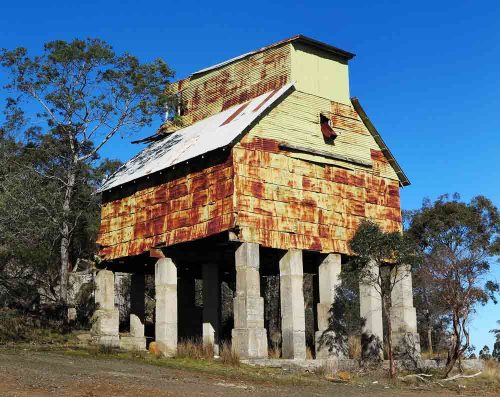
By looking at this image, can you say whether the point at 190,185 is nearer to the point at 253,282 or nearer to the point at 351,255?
the point at 253,282

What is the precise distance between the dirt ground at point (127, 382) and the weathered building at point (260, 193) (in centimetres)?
544

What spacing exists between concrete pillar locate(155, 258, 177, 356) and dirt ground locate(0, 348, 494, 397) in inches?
246

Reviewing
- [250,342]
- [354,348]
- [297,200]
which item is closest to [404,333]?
[354,348]

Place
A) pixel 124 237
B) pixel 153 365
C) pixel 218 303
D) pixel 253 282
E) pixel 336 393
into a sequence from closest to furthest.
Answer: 1. pixel 336 393
2. pixel 153 365
3. pixel 253 282
4. pixel 124 237
5. pixel 218 303

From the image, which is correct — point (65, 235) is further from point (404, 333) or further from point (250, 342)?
point (404, 333)

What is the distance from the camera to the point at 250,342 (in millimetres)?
31062

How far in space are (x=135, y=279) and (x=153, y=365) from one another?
15992 mm

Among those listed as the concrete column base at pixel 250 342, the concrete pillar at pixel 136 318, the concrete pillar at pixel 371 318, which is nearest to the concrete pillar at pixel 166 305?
the concrete pillar at pixel 136 318

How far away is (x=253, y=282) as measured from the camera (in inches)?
1264

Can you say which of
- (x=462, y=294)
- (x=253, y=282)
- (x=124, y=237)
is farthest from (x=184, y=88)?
(x=462, y=294)

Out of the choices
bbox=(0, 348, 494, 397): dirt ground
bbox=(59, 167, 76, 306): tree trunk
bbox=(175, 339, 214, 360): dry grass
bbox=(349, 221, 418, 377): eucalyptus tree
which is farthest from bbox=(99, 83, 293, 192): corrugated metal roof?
bbox=(0, 348, 494, 397): dirt ground

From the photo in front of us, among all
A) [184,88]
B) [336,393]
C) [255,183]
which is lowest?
[336,393]

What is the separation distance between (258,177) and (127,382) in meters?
14.1

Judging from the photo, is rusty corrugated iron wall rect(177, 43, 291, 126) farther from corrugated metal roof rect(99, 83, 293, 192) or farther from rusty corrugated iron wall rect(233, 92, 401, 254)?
rusty corrugated iron wall rect(233, 92, 401, 254)
